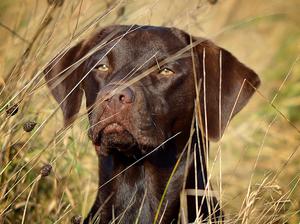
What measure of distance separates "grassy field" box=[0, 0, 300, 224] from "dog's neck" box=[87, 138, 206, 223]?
21 cm

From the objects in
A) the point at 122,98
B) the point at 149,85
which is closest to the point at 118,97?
the point at 122,98

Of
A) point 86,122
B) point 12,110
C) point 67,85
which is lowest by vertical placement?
point 86,122

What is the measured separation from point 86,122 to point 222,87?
83 cm

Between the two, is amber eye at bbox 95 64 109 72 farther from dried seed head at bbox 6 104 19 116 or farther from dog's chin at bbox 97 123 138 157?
dried seed head at bbox 6 104 19 116

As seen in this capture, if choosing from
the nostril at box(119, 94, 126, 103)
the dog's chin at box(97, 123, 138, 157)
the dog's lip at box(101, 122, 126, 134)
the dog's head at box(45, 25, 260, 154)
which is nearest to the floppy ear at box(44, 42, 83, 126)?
the dog's head at box(45, 25, 260, 154)

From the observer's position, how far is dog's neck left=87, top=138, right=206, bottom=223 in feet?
17.3

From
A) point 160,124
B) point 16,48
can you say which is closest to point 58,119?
point 16,48

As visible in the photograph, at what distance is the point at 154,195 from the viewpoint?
17.6ft

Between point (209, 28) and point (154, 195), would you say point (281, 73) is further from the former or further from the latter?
point (154, 195)

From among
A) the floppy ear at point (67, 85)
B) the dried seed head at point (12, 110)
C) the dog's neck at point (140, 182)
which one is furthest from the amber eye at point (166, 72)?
the dried seed head at point (12, 110)

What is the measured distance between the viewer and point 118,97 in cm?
462

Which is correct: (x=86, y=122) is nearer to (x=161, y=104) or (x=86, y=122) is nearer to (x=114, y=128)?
(x=161, y=104)

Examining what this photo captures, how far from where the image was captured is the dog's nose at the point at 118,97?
15.2 feet

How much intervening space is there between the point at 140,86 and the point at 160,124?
26 centimetres
